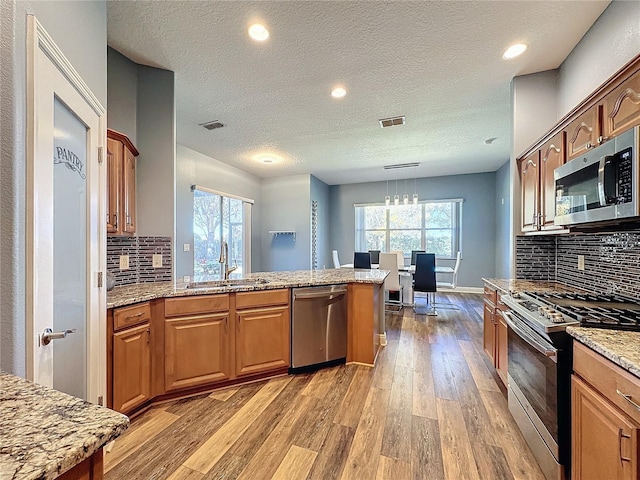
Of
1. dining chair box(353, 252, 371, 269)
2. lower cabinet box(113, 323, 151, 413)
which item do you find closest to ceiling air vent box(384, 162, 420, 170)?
dining chair box(353, 252, 371, 269)

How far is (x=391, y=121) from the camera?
3.67 m

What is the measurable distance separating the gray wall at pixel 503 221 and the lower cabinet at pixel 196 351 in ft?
17.5

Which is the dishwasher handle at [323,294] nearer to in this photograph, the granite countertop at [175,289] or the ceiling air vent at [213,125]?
the granite countertop at [175,289]

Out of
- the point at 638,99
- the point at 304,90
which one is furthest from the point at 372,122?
the point at 638,99

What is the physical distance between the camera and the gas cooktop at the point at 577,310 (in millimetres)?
1283

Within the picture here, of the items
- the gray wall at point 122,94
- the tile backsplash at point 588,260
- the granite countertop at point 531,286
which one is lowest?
the granite countertop at point 531,286

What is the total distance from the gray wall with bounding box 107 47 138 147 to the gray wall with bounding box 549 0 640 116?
3.62m

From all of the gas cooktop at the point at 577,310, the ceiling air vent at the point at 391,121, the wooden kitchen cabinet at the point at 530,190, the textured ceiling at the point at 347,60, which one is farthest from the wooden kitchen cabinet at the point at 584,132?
the ceiling air vent at the point at 391,121

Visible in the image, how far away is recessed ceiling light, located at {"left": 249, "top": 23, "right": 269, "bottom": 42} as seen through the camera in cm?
207

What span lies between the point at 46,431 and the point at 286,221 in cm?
615

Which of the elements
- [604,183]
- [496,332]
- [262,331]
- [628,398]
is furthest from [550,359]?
[262,331]

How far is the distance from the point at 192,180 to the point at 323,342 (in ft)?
11.5

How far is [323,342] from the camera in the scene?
2.76m

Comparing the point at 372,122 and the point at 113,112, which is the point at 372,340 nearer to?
the point at 372,122
